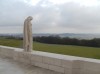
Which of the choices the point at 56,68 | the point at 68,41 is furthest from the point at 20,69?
the point at 68,41

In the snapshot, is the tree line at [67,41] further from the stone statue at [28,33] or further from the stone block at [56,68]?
the stone block at [56,68]

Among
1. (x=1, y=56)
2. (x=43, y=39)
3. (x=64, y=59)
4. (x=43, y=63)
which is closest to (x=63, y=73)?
(x=64, y=59)

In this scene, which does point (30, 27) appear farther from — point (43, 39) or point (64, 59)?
point (43, 39)

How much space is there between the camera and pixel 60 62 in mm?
6152

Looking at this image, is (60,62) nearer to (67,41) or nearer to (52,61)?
(52,61)

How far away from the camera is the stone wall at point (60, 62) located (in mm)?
5386

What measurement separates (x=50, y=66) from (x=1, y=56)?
3.99 meters

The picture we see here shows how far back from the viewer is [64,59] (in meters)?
6.02

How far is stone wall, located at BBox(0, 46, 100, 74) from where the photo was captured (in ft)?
17.7

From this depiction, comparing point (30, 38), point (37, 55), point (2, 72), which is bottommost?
point (2, 72)

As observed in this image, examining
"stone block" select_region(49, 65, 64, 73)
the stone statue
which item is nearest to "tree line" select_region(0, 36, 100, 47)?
the stone statue

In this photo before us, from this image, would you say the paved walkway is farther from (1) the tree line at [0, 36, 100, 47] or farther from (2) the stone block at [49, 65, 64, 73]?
(1) the tree line at [0, 36, 100, 47]

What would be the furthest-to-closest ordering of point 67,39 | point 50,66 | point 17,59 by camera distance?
point 67,39, point 17,59, point 50,66

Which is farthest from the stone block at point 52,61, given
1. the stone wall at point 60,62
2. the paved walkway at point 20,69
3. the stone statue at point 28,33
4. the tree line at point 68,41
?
the tree line at point 68,41
